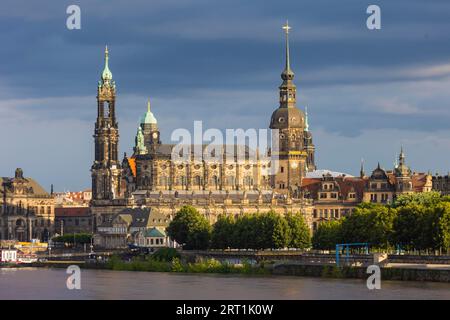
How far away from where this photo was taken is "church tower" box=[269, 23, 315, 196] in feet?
574

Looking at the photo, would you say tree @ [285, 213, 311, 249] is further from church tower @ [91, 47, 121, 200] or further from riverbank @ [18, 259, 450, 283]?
church tower @ [91, 47, 121, 200]

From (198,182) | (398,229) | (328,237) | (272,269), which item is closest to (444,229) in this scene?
(398,229)

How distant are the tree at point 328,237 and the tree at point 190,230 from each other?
15.1 metres

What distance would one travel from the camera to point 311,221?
16938 cm

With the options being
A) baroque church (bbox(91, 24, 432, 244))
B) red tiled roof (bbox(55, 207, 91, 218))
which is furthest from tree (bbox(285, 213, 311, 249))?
red tiled roof (bbox(55, 207, 91, 218))

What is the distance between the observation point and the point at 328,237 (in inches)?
4532

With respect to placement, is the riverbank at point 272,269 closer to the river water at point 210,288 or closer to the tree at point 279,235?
the river water at point 210,288

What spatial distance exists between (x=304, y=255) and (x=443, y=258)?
17.7 m

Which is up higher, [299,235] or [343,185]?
[343,185]

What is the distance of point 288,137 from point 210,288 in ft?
291

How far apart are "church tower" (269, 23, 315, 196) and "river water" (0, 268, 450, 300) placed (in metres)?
72.0

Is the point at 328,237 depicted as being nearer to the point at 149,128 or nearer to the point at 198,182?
the point at 198,182

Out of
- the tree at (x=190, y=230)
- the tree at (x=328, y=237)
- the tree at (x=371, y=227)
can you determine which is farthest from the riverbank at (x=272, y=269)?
the tree at (x=190, y=230)

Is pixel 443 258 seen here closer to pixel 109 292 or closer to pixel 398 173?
pixel 109 292
